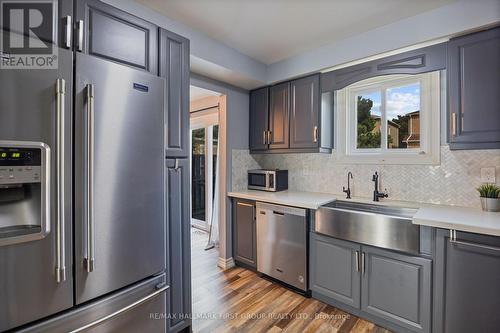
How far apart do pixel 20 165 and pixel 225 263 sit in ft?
8.13

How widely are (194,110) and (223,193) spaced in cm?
156

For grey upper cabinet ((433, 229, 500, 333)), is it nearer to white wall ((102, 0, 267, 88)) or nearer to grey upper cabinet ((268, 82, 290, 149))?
grey upper cabinet ((268, 82, 290, 149))

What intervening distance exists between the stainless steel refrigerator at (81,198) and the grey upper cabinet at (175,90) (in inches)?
7.7

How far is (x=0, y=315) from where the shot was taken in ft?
3.26

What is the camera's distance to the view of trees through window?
2473 mm

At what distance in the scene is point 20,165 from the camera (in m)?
1.02

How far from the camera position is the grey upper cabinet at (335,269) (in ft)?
6.91

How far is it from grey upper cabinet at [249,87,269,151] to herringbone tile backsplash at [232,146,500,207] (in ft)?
0.77

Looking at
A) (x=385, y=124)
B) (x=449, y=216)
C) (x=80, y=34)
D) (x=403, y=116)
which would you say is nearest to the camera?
(x=80, y=34)

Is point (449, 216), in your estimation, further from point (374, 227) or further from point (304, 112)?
point (304, 112)

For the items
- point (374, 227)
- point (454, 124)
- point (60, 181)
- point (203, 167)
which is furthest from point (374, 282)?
point (203, 167)

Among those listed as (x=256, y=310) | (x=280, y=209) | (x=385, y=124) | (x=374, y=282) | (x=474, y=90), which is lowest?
(x=256, y=310)

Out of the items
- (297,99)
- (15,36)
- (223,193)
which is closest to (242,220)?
(223,193)

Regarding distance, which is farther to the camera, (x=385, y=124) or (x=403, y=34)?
(x=385, y=124)
